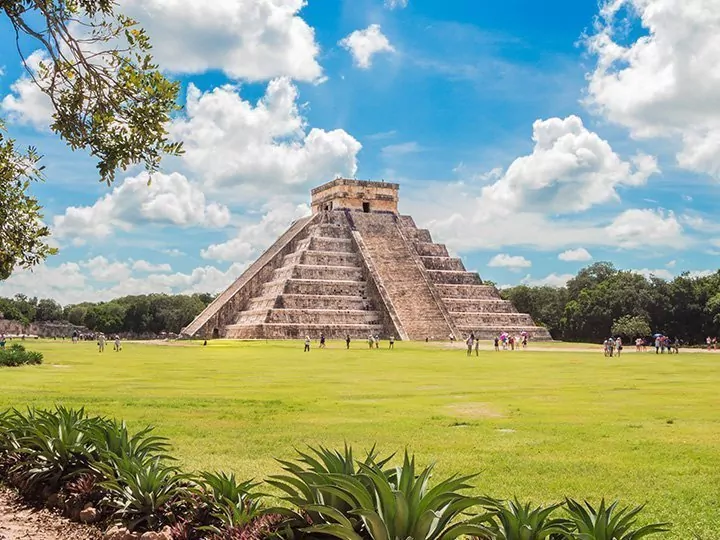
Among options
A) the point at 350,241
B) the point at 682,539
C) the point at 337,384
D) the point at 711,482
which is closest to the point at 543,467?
the point at 711,482

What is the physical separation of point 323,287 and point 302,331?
5.42 m

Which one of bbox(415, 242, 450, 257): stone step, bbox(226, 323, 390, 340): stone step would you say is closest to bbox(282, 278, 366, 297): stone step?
bbox(226, 323, 390, 340): stone step

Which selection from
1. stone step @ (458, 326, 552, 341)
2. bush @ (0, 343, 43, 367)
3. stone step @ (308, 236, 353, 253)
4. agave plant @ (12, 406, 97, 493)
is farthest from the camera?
stone step @ (308, 236, 353, 253)

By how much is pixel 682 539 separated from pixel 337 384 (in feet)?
40.2

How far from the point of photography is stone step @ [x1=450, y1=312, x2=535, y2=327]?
50.8 metres

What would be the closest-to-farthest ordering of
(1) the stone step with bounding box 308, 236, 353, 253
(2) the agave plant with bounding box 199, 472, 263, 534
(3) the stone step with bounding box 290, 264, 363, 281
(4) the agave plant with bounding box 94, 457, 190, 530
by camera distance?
(2) the agave plant with bounding box 199, 472, 263, 534
(4) the agave plant with bounding box 94, 457, 190, 530
(3) the stone step with bounding box 290, 264, 363, 281
(1) the stone step with bounding box 308, 236, 353, 253

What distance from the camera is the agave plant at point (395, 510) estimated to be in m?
3.81

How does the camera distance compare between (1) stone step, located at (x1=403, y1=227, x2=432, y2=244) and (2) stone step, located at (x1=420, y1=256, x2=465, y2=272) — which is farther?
(1) stone step, located at (x1=403, y1=227, x2=432, y2=244)

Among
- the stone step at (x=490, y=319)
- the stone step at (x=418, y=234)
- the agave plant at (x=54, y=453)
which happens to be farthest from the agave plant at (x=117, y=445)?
the stone step at (x=418, y=234)

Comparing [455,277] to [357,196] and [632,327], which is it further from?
[632,327]

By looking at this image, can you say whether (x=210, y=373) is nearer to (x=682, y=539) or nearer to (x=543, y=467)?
(x=543, y=467)

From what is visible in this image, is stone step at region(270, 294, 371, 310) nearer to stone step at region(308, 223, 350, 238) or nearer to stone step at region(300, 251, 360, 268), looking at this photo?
stone step at region(300, 251, 360, 268)

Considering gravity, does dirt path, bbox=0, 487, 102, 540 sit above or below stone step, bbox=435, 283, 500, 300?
below

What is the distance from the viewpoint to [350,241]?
189ft
